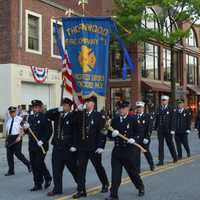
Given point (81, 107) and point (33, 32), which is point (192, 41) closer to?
point (33, 32)

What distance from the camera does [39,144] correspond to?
1073 centimetres

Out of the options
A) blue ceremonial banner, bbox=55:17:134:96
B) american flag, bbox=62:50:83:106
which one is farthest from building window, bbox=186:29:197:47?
american flag, bbox=62:50:83:106

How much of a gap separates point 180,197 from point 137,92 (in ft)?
101

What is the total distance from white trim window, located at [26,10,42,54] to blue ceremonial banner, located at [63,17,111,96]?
61.3 ft

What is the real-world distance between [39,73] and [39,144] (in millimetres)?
20470

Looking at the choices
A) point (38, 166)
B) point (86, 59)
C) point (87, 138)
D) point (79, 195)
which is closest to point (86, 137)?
point (87, 138)

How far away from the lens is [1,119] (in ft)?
94.5

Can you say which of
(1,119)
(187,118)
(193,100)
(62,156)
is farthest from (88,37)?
(193,100)

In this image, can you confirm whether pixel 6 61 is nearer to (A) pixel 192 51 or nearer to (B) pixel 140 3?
(B) pixel 140 3

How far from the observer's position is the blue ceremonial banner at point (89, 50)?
11531mm

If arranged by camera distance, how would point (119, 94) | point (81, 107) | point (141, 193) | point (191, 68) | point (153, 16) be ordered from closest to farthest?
point (141, 193), point (81, 107), point (153, 16), point (119, 94), point (191, 68)

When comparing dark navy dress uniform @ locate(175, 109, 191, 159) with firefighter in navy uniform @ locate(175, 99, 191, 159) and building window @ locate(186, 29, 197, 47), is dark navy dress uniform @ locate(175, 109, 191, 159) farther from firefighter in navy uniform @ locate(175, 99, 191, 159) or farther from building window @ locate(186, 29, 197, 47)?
building window @ locate(186, 29, 197, 47)

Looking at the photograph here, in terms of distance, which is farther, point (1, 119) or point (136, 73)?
point (136, 73)

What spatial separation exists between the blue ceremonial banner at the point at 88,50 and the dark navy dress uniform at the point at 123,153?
160cm
